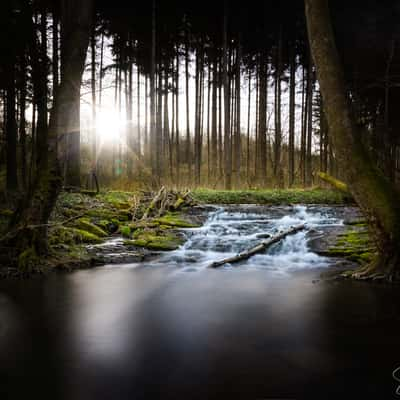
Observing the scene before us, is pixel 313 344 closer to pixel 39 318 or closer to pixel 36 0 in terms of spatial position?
pixel 39 318

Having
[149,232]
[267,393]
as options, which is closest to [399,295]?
[267,393]

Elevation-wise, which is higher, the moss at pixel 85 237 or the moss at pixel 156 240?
the moss at pixel 85 237

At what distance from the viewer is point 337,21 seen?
691 inches

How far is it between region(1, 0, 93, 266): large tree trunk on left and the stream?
82cm

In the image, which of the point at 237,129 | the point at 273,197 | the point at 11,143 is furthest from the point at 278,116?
the point at 11,143

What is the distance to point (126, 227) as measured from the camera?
9633 millimetres

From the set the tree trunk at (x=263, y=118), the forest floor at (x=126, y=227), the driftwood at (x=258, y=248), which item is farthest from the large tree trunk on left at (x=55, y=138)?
the tree trunk at (x=263, y=118)

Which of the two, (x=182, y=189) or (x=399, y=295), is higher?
(x=182, y=189)

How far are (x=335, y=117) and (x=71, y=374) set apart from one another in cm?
515

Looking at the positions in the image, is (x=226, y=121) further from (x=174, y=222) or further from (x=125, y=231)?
(x=125, y=231)

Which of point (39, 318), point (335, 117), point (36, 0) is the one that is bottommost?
point (39, 318)

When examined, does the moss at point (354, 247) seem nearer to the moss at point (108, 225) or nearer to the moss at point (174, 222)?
the moss at point (174, 222)

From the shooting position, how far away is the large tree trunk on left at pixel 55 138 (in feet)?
20.8

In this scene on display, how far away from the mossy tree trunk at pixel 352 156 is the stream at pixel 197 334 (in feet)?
2.31
